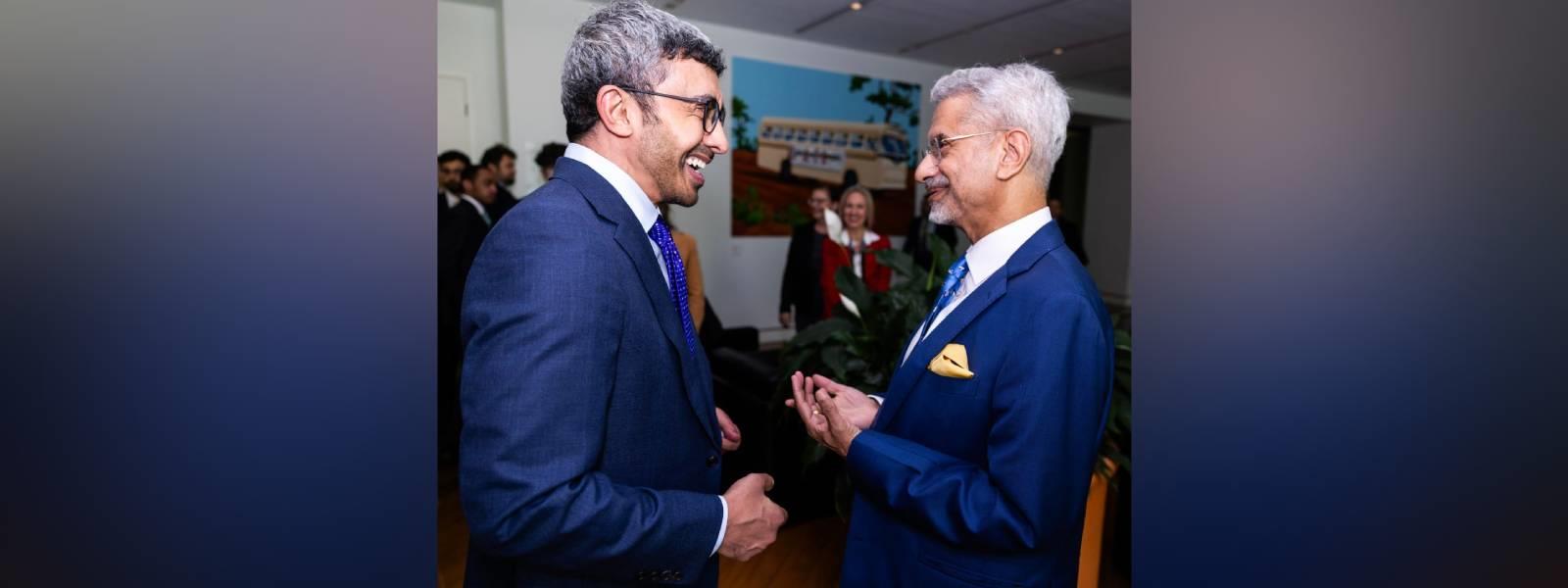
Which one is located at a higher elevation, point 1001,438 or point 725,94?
point 725,94

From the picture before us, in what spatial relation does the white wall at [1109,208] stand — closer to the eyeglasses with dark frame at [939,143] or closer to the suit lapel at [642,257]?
the eyeglasses with dark frame at [939,143]

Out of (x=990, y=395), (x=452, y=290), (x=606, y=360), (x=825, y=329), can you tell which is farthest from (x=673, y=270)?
(x=452, y=290)

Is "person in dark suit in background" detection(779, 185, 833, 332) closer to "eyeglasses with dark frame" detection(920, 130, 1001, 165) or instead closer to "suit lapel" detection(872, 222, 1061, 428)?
"eyeglasses with dark frame" detection(920, 130, 1001, 165)

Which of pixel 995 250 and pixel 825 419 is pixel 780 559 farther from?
pixel 995 250

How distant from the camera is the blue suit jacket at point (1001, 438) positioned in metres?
1.14

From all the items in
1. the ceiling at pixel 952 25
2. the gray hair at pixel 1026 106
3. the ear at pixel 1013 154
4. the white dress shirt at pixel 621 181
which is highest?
the ceiling at pixel 952 25

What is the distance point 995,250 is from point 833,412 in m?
0.42

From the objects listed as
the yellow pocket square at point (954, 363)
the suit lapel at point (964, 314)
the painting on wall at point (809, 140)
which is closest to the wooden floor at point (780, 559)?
the suit lapel at point (964, 314)

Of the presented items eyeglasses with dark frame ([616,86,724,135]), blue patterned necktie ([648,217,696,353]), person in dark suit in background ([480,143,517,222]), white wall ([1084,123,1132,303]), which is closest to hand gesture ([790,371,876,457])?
blue patterned necktie ([648,217,696,353])

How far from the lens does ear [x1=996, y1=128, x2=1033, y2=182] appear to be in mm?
1380

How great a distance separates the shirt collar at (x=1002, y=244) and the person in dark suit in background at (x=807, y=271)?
11.1 feet

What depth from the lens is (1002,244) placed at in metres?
1.38
